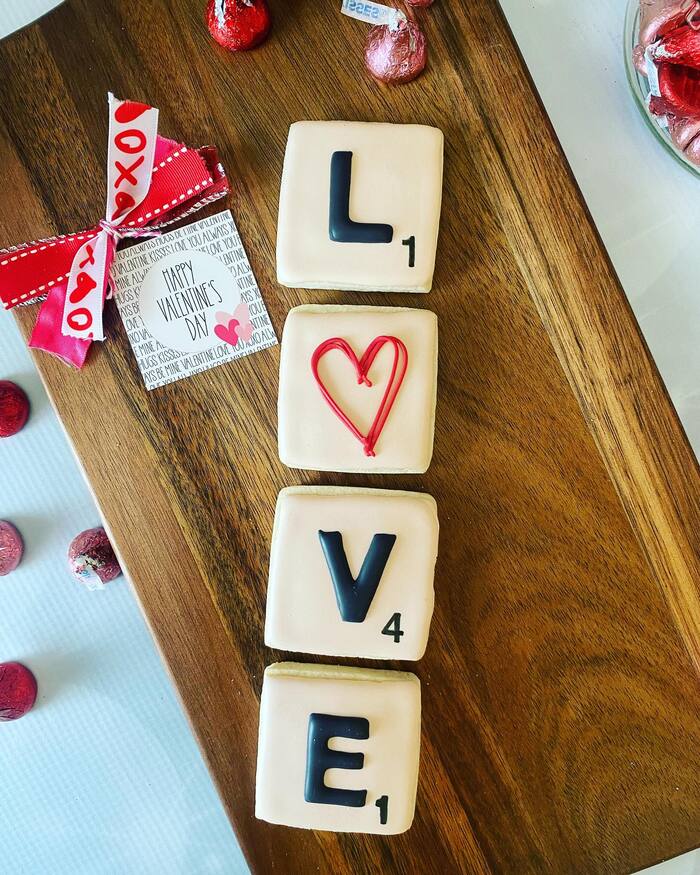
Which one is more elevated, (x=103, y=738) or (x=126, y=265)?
(x=126, y=265)

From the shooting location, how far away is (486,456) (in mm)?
777

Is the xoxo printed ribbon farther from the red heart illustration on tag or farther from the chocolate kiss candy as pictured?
the chocolate kiss candy

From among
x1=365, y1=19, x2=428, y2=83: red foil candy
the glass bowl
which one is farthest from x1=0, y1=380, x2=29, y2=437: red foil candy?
the glass bowl

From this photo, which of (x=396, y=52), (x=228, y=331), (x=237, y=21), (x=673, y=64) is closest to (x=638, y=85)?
(x=673, y=64)

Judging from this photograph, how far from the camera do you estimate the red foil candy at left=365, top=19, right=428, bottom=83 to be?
0.74 m

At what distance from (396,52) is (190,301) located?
368 mm

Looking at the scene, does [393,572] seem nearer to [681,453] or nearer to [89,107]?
[681,453]

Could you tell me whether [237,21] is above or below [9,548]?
above

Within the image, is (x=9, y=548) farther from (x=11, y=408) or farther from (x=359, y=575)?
(x=359, y=575)

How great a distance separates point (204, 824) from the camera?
39.9 inches

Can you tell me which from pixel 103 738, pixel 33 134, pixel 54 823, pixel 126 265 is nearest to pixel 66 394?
pixel 126 265

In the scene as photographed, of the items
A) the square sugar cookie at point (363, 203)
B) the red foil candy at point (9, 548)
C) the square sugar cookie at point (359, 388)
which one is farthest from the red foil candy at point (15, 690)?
the square sugar cookie at point (363, 203)

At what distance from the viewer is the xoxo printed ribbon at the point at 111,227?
0.77m

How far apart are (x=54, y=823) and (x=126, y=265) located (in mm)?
847
